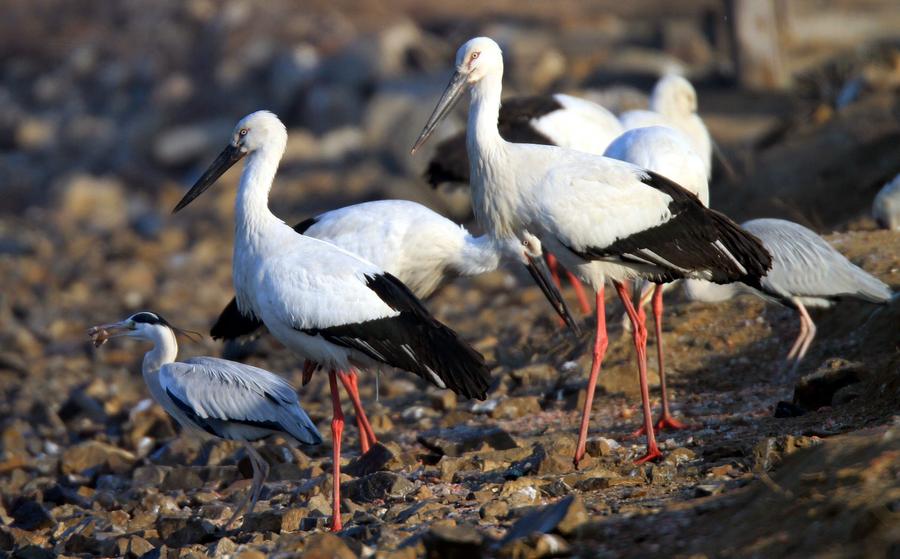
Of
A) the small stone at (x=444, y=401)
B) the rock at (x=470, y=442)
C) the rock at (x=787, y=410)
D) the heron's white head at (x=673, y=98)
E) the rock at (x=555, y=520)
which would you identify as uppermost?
the heron's white head at (x=673, y=98)

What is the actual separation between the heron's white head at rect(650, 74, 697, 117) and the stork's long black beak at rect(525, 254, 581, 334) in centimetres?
300

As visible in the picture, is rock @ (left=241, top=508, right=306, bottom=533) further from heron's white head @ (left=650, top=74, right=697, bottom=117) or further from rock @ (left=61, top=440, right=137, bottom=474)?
heron's white head @ (left=650, top=74, right=697, bottom=117)

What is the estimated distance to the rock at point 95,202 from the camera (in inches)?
821

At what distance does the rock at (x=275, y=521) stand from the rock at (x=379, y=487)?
0.40 metres

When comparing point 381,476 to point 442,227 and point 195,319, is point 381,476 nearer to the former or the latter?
point 442,227

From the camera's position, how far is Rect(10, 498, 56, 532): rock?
777cm

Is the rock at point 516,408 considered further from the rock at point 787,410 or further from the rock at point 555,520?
the rock at point 555,520

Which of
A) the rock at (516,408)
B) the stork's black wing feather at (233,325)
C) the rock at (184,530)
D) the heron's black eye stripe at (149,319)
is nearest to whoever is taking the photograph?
the rock at (184,530)

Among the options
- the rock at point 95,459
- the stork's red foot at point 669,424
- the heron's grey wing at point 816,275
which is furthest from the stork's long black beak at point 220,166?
the heron's grey wing at point 816,275

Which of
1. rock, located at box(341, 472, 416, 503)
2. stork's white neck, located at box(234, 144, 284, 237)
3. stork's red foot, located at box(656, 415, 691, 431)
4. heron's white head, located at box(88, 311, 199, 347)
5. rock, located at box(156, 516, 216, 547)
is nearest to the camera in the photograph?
rock, located at box(156, 516, 216, 547)

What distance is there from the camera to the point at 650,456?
279 inches

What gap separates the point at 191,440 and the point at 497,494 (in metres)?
3.68

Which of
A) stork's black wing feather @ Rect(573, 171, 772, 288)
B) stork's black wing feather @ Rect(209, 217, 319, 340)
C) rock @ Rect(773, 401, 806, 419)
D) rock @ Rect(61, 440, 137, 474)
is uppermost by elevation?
stork's black wing feather @ Rect(209, 217, 319, 340)

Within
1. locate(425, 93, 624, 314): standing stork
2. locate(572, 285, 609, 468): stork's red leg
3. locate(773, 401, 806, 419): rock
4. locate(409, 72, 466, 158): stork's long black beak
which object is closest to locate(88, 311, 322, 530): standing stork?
locate(572, 285, 609, 468): stork's red leg
